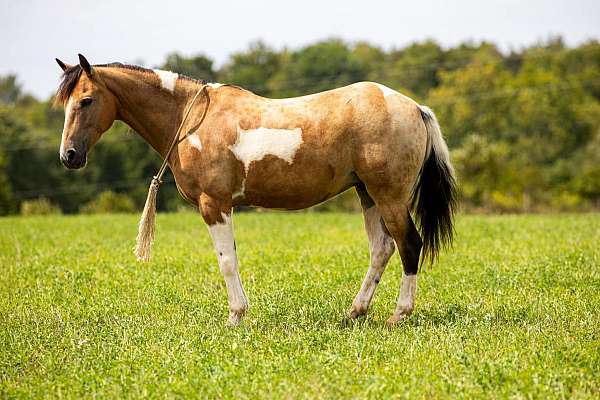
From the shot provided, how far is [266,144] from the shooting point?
7.17 meters

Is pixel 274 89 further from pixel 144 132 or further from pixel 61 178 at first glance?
pixel 144 132

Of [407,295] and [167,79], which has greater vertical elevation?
[167,79]

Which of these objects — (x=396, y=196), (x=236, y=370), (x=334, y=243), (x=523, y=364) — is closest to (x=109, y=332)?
(x=236, y=370)

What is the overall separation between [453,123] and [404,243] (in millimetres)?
65864

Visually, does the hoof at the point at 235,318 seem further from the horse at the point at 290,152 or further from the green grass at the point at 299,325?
the green grass at the point at 299,325

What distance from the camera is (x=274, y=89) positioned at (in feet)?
216

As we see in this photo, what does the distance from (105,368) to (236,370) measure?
1.12 meters

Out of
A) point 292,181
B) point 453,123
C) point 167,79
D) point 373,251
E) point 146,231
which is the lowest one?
point 453,123

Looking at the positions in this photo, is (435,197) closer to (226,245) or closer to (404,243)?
(404,243)

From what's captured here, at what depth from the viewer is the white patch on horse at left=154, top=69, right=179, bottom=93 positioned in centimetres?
765

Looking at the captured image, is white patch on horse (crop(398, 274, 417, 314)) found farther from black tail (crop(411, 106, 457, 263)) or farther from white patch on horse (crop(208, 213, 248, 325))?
white patch on horse (crop(208, 213, 248, 325))

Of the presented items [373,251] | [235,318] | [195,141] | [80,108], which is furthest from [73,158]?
[373,251]

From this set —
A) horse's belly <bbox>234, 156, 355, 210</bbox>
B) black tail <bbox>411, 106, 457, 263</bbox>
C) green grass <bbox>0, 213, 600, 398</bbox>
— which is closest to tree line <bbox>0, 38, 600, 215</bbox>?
green grass <bbox>0, 213, 600, 398</bbox>

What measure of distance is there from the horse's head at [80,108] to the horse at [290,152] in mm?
10
